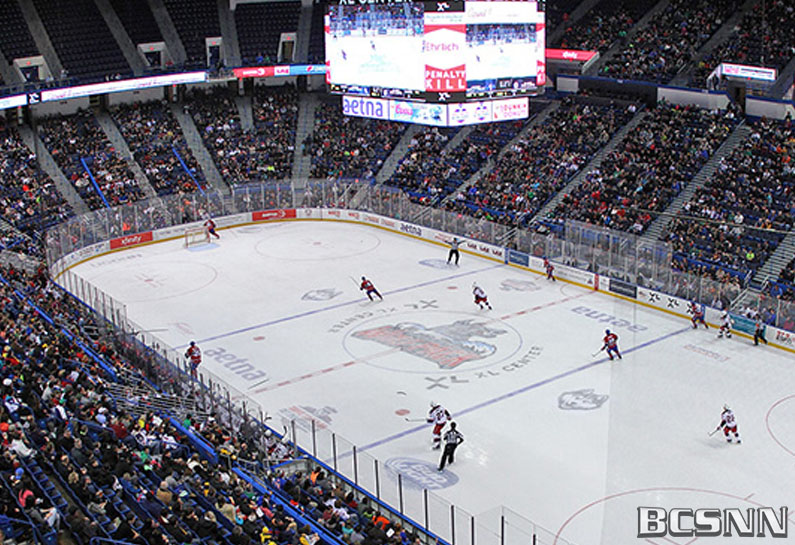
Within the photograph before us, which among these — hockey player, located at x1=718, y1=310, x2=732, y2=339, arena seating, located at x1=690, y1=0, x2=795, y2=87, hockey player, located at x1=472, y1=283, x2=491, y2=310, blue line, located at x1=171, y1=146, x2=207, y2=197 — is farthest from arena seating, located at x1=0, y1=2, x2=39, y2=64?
hockey player, located at x1=718, y1=310, x2=732, y2=339

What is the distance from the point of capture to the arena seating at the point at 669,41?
151 ft

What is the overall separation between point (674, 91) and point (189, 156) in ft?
82.4

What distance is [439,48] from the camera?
119 feet

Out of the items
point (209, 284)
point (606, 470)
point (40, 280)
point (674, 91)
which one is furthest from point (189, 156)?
point (606, 470)

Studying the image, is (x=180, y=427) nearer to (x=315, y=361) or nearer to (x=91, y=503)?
(x=91, y=503)

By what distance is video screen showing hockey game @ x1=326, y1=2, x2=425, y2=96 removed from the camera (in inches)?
1449

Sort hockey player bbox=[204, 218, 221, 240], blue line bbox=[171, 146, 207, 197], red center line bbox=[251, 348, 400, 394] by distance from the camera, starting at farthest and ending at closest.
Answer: blue line bbox=[171, 146, 207, 197]
hockey player bbox=[204, 218, 221, 240]
red center line bbox=[251, 348, 400, 394]

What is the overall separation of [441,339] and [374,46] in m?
14.6

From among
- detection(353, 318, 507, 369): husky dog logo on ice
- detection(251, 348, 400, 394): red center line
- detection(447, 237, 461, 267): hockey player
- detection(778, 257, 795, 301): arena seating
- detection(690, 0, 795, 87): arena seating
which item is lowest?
detection(353, 318, 507, 369): husky dog logo on ice

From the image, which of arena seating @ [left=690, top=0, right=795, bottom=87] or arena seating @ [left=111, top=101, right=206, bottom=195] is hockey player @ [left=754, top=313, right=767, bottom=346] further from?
arena seating @ [left=111, top=101, right=206, bottom=195]

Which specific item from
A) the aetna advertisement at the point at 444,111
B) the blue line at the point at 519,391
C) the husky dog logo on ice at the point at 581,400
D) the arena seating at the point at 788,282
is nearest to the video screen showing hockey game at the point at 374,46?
the aetna advertisement at the point at 444,111

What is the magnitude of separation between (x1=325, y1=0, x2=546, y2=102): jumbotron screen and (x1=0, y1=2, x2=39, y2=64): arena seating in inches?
734

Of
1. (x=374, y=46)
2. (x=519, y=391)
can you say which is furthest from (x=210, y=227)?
(x=519, y=391)

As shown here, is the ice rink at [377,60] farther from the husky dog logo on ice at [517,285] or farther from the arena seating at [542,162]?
the husky dog logo on ice at [517,285]
